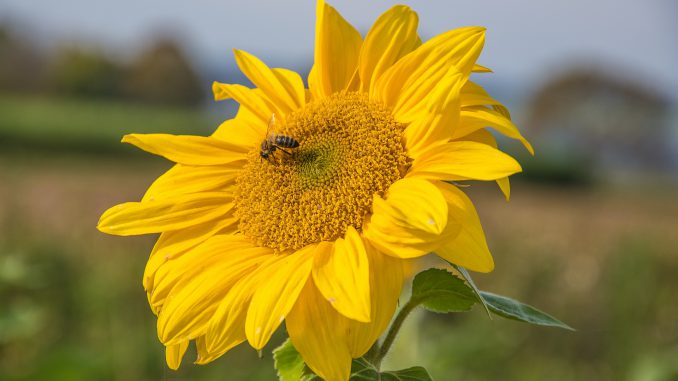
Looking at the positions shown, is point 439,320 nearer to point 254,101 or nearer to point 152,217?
point 254,101

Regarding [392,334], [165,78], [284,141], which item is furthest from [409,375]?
[165,78]

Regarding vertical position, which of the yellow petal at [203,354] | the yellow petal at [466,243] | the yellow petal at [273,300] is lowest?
the yellow petal at [203,354]

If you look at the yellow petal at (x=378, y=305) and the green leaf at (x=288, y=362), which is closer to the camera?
the yellow petal at (x=378, y=305)

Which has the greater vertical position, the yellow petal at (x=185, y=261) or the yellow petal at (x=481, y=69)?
the yellow petal at (x=481, y=69)

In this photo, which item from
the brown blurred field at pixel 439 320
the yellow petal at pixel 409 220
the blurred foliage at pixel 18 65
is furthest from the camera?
the blurred foliage at pixel 18 65

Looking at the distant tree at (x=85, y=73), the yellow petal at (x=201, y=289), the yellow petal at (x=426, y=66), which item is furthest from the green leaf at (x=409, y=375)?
the distant tree at (x=85, y=73)

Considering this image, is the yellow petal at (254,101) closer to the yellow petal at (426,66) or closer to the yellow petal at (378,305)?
the yellow petal at (426,66)
